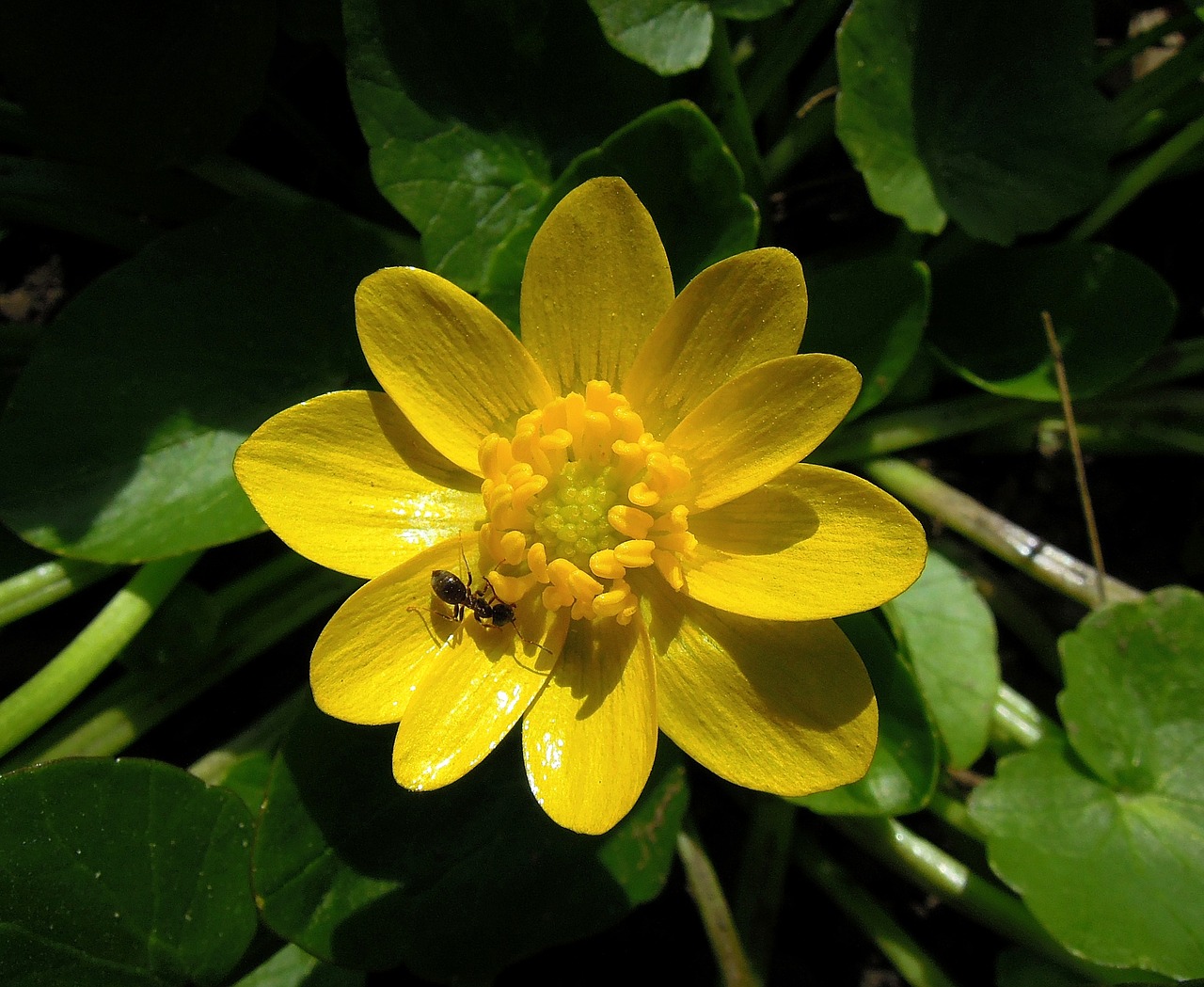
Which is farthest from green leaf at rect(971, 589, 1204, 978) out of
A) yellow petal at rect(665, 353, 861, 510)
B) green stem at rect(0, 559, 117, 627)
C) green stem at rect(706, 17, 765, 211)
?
green stem at rect(0, 559, 117, 627)

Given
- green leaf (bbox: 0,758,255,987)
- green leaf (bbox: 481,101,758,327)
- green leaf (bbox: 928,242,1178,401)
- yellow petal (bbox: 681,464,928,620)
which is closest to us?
yellow petal (bbox: 681,464,928,620)

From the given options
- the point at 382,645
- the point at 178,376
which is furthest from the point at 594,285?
the point at 178,376

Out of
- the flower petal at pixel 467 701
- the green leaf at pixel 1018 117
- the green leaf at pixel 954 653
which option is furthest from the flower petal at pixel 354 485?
the green leaf at pixel 1018 117

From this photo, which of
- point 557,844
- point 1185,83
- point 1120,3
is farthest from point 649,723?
point 1120,3

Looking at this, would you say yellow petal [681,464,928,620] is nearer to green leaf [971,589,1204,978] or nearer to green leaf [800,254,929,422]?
green leaf [800,254,929,422]

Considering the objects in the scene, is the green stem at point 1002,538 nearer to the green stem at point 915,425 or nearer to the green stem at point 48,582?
the green stem at point 915,425

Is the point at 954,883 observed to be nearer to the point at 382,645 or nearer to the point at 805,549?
the point at 805,549
